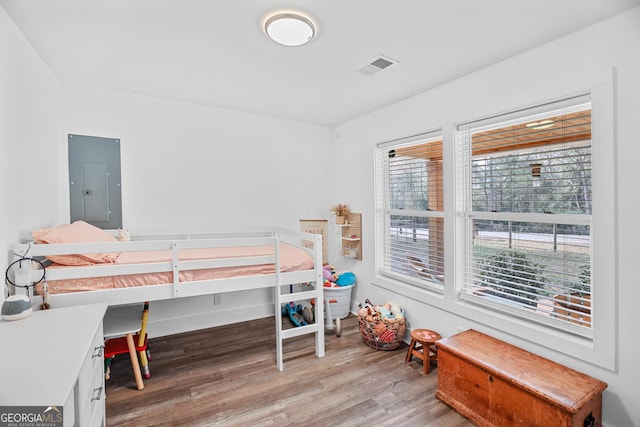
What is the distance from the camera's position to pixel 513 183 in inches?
88.0

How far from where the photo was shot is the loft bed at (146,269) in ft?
6.48

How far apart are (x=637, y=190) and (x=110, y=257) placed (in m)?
3.31

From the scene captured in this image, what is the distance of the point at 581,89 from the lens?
182cm

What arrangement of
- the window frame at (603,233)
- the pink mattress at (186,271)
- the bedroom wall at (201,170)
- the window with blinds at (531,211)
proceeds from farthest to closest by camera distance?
1. the bedroom wall at (201,170)
2. the pink mattress at (186,271)
3. the window with blinds at (531,211)
4. the window frame at (603,233)

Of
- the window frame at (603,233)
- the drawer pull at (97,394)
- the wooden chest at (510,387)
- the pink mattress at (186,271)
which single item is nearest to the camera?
the drawer pull at (97,394)

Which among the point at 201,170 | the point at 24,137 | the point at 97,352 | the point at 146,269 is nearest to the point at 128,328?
the point at 146,269

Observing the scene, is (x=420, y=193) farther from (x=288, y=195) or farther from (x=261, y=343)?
(x=261, y=343)

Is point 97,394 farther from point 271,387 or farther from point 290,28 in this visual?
point 290,28

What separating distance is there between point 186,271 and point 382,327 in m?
1.76

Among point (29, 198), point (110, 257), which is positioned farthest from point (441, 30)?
point (29, 198)

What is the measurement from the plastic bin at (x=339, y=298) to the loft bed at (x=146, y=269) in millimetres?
644

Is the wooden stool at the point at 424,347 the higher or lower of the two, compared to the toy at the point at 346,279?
lower

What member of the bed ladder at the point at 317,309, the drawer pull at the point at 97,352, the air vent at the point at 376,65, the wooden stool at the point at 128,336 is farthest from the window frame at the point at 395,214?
the drawer pull at the point at 97,352

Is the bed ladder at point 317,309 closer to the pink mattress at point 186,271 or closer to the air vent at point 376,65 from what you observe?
the pink mattress at point 186,271
